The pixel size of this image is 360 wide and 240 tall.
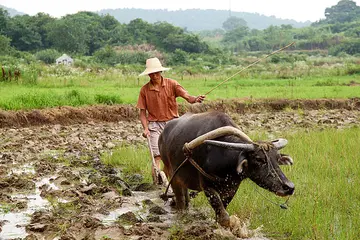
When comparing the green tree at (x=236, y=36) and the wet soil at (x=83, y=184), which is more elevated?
the wet soil at (x=83, y=184)

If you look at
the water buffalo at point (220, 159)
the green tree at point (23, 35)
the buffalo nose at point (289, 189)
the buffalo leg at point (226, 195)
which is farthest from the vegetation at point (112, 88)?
the green tree at point (23, 35)

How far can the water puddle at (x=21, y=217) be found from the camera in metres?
4.25

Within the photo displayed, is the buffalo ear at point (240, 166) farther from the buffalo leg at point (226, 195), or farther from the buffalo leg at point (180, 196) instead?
the buffalo leg at point (180, 196)

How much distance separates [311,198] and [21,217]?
9.40 ft

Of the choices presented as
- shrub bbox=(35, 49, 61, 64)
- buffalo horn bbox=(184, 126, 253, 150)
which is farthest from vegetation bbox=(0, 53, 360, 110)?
shrub bbox=(35, 49, 61, 64)

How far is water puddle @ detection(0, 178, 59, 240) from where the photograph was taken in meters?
4.25

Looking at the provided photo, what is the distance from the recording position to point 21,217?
15.6ft

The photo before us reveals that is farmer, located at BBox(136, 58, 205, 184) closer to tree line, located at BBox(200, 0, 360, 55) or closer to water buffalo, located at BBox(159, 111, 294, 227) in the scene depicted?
water buffalo, located at BBox(159, 111, 294, 227)

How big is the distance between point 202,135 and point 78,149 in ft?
16.6

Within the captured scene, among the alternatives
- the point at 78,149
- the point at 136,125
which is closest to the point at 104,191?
the point at 78,149

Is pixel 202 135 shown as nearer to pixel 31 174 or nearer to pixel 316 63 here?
pixel 31 174

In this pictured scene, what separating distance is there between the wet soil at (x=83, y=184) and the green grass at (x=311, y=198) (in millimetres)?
252

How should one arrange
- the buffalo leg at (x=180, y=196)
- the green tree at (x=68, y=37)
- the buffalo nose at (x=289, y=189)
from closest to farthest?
the buffalo nose at (x=289, y=189) < the buffalo leg at (x=180, y=196) < the green tree at (x=68, y=37)

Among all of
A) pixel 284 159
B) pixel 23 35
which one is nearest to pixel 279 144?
pixel 284 159
